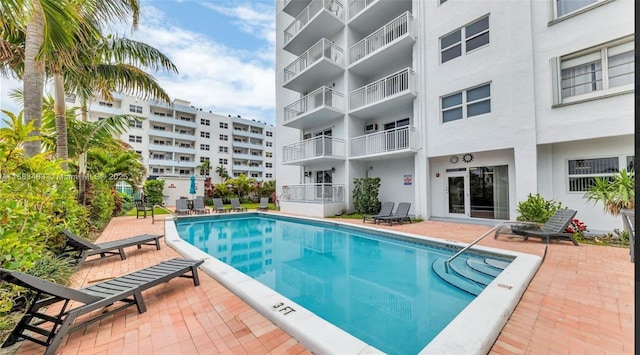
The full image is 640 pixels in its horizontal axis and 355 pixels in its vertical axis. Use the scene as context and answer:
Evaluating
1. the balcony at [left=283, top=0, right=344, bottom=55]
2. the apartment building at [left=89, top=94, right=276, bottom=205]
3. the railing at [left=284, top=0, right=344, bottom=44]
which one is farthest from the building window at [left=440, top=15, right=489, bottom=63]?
the apartment building at [left=89, top=94, right=276, bottom=205]

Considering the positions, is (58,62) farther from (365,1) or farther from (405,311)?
(365,1)

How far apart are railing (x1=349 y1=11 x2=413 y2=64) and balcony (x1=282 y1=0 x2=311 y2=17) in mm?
6754

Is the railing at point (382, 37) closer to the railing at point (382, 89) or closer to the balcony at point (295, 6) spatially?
the railing at point (382, 89)

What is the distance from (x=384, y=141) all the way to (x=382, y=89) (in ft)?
10.4

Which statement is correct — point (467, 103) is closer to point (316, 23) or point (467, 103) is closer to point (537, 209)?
point (537, 209)

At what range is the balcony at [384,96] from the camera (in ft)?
43.9

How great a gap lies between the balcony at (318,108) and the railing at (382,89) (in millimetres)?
953

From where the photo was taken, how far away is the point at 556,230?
7453mm

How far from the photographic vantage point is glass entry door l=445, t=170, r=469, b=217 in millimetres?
12523

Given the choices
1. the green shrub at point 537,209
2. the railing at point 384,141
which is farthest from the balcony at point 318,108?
the green shrub at point 537,209

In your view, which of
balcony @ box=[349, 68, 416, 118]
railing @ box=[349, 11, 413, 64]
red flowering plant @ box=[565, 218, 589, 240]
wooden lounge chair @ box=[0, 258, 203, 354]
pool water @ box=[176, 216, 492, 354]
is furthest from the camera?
railing @ box=[349, 11, 413, 64]

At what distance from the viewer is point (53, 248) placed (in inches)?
216

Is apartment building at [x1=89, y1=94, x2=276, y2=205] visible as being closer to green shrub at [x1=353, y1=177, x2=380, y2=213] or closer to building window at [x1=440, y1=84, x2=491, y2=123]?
green shrub at [x1=353, y1=177, x2=380, y2=213]

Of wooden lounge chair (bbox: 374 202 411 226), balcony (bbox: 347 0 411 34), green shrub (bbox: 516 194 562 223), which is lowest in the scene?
wooden lounge chair (bbox: 374 202 411 226)
